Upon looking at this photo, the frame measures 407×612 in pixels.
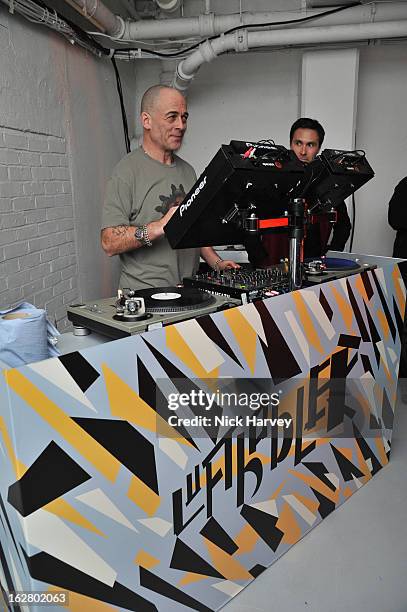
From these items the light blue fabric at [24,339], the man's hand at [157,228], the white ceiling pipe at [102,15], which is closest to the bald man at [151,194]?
the man's hand at [157,228]

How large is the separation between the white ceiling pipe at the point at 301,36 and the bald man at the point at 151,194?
156 cm

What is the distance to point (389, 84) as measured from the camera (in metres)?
3.84

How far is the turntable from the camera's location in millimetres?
1185

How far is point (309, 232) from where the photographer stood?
6.07 feet

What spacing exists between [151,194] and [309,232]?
68 cm

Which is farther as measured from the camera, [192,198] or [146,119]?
[146,119]

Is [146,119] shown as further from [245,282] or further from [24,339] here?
[24,339]

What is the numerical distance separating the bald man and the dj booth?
21.5 inches

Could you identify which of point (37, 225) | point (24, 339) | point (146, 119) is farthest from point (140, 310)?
point (37, 225)

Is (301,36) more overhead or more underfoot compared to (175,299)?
more overhead

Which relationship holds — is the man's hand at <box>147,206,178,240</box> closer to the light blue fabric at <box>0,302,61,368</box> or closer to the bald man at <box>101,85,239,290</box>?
the bald man at <box>101,85,239,290</box>

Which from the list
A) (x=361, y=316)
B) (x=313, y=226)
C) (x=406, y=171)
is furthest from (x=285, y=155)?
(x=406, y=171)

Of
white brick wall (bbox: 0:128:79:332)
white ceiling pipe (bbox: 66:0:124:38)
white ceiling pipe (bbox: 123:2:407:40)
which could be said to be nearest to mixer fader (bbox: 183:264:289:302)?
white brick wall (bbox: 0:128:79:332)

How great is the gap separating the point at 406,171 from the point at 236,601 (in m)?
3.61
